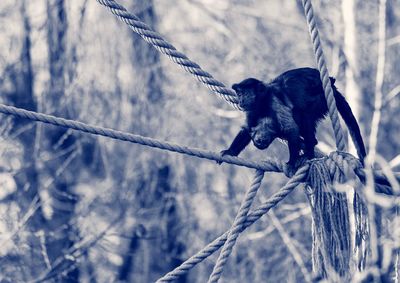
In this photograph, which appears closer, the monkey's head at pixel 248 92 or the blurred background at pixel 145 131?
the monkey's head at pixel 248 92

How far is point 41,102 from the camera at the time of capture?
33.2ft

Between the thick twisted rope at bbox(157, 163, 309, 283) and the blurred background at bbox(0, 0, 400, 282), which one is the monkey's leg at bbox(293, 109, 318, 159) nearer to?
Result: the thick twisted rope at bbox(157, 163, 309, 283)

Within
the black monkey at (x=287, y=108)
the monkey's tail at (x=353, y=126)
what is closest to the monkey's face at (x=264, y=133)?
the black monkey at (x=287, y=108)

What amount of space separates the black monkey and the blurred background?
3.82m

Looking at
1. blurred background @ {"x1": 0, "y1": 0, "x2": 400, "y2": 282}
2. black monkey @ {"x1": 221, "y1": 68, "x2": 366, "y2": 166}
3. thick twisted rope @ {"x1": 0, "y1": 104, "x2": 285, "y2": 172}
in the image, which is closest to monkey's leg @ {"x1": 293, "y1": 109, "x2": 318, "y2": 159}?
black monkey @ {"x1": 221, "y1": 68, "x2": 366, "y2": 166}

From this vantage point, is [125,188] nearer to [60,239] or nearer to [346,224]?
[60,239]

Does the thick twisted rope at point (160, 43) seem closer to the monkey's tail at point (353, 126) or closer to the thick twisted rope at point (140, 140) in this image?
the thick twisted rope at point (140, 140)

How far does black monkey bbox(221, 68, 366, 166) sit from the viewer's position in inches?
215

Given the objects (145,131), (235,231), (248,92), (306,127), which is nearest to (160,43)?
(248,92)

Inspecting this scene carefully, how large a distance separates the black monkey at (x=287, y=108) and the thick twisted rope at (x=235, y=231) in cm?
70

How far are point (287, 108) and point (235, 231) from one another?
48.3 inches

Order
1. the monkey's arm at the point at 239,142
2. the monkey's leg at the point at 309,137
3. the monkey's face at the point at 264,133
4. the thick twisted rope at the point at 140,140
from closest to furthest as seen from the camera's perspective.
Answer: the thick twisted rope at the point at 140,140 < the monkey's leg at the point at 309,137 < the monkey's face at the point at 264,133 < the monkey's arm at the point at 239,142

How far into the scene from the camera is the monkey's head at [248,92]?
5.62 meters

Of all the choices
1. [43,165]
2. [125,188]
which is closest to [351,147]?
[125,188]
